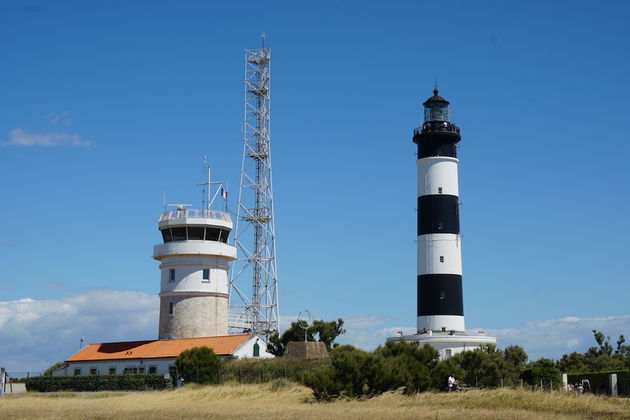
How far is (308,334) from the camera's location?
244 feet

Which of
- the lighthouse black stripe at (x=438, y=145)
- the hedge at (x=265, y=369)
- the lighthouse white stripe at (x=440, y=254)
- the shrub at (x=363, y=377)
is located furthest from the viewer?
the lighthouse black stripe at (x=438, y=145)

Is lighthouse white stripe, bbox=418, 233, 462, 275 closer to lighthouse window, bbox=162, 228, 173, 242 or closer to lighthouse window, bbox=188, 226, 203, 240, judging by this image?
lighthouse window, bbox=188, 226, 203, 240

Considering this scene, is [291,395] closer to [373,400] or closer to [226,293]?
[373,400]

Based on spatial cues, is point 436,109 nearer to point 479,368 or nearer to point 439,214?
point 439,214

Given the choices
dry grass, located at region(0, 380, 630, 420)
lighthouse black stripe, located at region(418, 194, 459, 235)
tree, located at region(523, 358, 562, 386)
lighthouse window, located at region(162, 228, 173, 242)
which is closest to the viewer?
dry grass, located at region(0, 380, 630, 420)

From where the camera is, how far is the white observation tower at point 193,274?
6166cm

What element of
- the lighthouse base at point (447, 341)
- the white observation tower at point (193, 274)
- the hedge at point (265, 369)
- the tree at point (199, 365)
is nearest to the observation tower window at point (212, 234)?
the white observation tower at point (193, 274)

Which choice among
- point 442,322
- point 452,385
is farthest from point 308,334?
point 452,385

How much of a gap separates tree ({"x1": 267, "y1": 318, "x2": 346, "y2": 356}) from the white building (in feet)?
37.8

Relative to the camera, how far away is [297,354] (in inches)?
2050

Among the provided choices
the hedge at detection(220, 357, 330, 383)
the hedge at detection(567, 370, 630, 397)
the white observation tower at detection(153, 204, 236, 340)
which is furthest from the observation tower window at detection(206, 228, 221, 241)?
the hedge at detection(567, 370, 630, 397)

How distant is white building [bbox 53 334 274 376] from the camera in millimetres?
56500

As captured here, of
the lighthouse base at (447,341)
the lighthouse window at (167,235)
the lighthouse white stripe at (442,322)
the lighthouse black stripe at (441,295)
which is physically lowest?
the lighthouse base at (447,341)

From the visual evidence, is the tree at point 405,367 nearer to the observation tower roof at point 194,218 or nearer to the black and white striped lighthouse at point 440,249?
the black and white striped lighthouse at point 440,249
